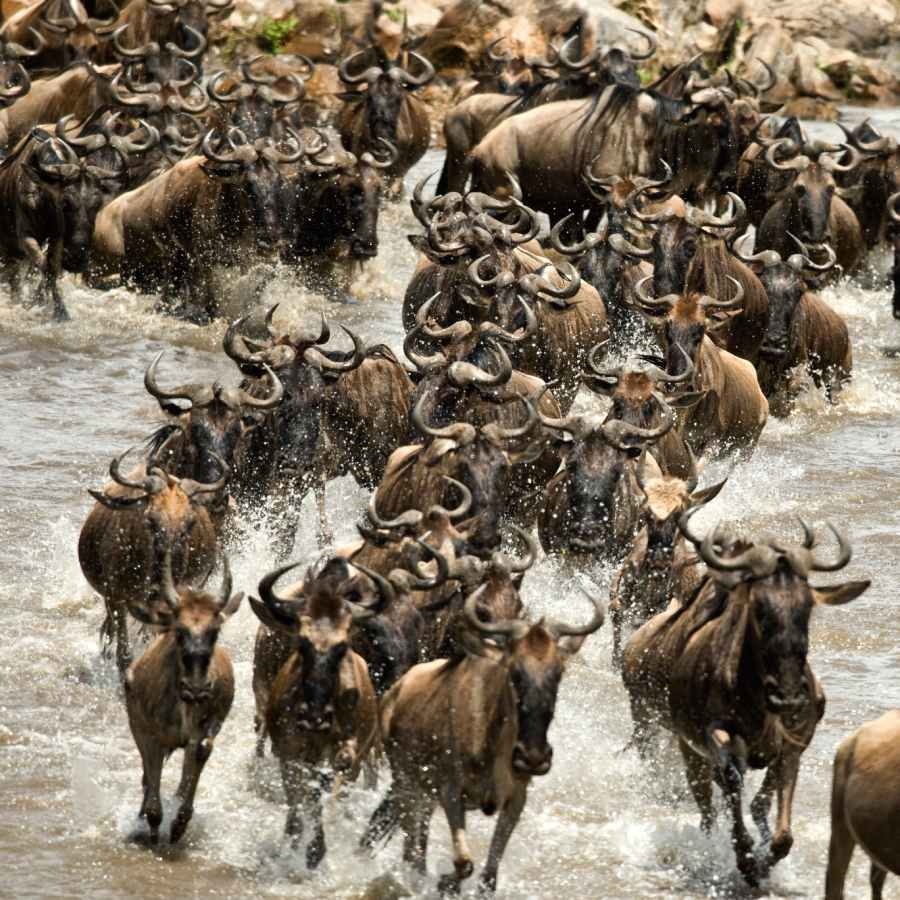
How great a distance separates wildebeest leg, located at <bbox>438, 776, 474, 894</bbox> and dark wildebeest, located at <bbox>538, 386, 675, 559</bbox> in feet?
11.1

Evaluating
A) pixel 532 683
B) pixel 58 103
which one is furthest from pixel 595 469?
pixel 58 103

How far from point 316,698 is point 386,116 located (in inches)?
589

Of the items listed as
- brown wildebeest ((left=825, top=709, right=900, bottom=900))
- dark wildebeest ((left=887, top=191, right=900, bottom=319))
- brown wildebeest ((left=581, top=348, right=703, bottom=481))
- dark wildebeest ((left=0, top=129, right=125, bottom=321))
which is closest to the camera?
brown wildebeest ((left=825, top=709, right=900, bottom=900))

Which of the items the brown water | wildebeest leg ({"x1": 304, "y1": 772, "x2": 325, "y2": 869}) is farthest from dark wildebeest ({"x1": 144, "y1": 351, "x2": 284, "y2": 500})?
wildebeest leg ({"x1": 304, "y1": 772, "x2": 325, "y2": 869})

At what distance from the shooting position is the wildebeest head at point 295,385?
43.3 ft

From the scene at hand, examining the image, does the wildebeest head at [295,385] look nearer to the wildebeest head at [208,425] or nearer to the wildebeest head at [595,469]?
the wildebeest head at [208,425]

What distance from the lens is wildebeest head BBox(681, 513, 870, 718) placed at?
8.75 metres

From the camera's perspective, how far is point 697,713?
30.4ft

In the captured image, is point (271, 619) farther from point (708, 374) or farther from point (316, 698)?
point (708, 374)

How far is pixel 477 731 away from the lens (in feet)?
28.7

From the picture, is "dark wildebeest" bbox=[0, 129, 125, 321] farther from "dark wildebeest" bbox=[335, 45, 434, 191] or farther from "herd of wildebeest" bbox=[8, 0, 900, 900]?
"dark wildebeest" bbox=[335, 45, 434, 191]

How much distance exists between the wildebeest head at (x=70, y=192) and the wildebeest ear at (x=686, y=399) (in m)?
7.47

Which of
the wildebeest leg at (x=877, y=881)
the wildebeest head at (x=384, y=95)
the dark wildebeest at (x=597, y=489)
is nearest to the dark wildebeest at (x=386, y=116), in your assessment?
the wildebeest head at (x=384, y=95)

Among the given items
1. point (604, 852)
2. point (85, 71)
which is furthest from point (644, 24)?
point (604, 852)
